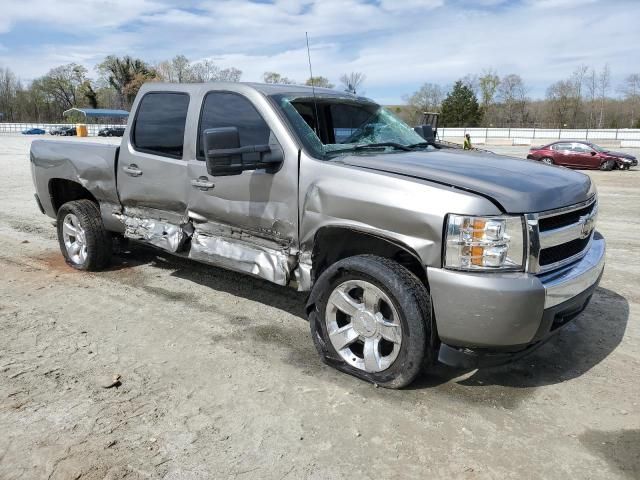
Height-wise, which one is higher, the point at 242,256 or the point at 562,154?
the point at 242,256

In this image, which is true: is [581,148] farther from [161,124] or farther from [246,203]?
[246,203]

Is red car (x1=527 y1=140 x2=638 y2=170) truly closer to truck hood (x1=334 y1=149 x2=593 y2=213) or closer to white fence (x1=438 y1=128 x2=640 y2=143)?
truck hood (x1=334 y1=149 x2=593 y2=213)

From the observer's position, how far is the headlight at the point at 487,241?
2.91 m

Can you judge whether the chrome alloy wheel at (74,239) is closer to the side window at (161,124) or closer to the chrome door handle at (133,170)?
the chrome door handle at (133,170)

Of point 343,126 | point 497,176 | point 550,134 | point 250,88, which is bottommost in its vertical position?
point 550,134

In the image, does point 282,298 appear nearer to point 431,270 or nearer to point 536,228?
point 431,270

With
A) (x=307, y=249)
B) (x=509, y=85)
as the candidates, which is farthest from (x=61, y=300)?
(x=509, y=85)

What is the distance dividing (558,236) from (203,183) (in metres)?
2.65

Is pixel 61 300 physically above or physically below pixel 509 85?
below

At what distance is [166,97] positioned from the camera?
483 cm

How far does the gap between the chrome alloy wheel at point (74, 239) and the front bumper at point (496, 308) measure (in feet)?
13.8

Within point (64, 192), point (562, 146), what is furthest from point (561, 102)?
point (64, 192)

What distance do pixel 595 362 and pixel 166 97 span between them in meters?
4.08

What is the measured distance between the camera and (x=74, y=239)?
A: 19.8ft
